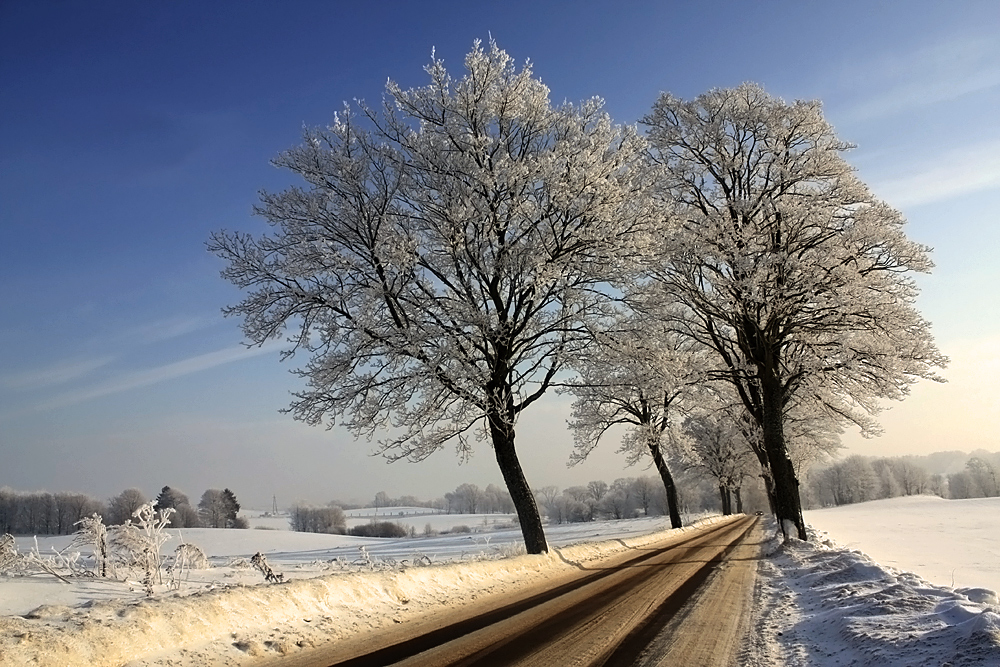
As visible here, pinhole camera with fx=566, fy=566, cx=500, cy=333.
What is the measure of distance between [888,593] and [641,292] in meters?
8.80

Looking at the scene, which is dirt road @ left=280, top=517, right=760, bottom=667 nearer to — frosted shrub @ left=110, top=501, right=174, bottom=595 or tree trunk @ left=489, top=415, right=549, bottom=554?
tree trunk @ left=489, top=415, right=549, bottom=554

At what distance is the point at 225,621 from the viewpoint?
20.4ft

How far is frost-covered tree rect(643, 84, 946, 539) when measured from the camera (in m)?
14.0

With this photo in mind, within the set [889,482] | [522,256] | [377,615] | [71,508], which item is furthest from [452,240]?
[889,482]

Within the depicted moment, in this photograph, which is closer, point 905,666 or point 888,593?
point 905,666

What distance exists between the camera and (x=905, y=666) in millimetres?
4520

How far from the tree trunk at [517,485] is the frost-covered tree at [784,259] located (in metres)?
5.97

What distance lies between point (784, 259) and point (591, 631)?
38.7 ft

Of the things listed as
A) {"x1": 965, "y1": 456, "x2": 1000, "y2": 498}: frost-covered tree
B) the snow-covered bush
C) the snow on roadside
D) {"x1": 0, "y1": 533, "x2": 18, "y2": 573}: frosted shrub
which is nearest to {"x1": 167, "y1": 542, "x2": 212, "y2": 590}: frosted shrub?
the snow-covered bush

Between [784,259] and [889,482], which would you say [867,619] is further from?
[889,482]

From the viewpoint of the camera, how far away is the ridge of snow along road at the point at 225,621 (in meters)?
5.00

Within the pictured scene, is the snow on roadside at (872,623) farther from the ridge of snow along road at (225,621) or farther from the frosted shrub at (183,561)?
the frosted shrub at (183,561)

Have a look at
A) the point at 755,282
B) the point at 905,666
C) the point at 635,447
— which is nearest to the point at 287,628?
the point at 905,666

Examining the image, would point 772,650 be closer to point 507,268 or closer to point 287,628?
point 287,628
